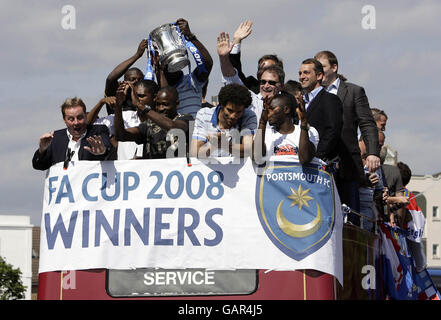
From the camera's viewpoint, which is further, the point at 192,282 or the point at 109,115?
the point at 109,115

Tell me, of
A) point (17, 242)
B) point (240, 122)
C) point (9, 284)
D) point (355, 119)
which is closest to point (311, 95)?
point (355, 119)

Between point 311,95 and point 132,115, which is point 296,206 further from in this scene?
point 132,115

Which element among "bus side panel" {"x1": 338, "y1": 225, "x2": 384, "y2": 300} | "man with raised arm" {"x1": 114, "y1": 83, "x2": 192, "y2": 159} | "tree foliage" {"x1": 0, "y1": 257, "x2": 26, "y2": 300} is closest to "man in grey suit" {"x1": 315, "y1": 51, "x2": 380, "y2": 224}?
"bus side panel" {"x1": 338, "y1": 225, "x2": 384, "y2": 300}

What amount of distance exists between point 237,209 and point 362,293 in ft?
4.47

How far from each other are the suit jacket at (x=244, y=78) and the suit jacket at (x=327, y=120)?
1.64 metres

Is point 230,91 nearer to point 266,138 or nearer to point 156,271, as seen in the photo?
point 266,138

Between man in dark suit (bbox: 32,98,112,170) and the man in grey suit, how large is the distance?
81.7 inches

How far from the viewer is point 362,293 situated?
8.65 metres

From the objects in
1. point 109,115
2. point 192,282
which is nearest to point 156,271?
point 192,282

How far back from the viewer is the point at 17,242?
367 feet

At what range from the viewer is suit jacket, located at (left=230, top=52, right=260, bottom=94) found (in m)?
10.9

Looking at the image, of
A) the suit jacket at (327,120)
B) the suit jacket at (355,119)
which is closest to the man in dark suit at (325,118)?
the suit jacket at (327,120)

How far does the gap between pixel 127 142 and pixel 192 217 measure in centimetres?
192
